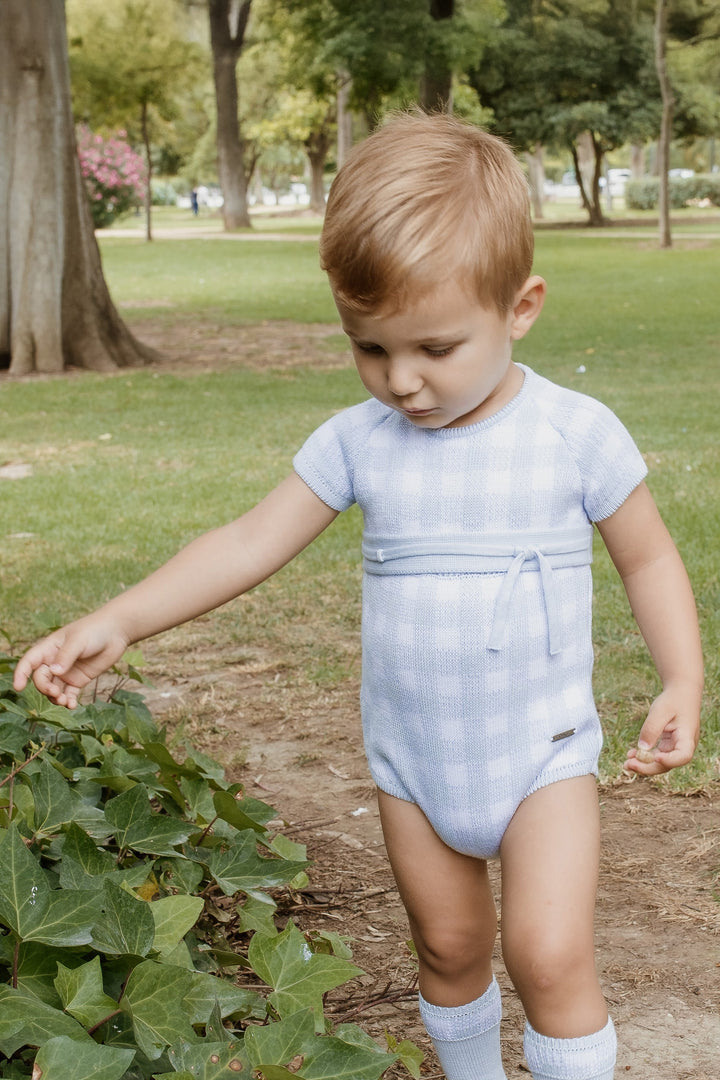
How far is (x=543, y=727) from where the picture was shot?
6.14 ft

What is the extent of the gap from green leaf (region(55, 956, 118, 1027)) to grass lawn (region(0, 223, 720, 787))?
4.00 ft

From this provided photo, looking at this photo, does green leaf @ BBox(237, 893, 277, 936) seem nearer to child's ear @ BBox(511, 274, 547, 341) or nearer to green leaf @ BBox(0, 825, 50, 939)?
green leaf @ BBox(0, 825, 50, 939)

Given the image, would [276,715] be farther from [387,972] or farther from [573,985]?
[573,985]

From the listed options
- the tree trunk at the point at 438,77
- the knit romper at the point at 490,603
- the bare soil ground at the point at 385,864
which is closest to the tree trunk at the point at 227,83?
the tree trunk at the point at 438,77

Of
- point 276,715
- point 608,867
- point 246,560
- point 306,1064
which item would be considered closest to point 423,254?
point 246,560

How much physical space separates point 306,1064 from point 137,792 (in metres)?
0.54

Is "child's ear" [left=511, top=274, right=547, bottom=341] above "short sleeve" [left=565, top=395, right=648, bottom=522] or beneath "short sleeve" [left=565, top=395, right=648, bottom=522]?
above

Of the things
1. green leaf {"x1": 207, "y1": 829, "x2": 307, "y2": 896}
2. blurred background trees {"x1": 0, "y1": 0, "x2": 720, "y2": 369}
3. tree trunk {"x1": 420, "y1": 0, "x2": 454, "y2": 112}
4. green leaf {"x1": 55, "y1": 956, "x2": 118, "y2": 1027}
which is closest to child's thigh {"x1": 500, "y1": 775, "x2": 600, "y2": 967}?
green leaf {"x1": 207, "y1": 829, "x2": 307, "y2": 896}

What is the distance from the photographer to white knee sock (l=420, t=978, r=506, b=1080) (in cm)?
201

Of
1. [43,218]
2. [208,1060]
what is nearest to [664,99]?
[43,218]

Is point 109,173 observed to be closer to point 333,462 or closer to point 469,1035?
point 333,462

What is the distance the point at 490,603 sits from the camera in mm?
1856

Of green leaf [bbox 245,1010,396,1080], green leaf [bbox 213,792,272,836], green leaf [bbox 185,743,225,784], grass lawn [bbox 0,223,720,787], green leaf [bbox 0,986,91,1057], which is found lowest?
grass lawn [bbox 0,223,720,787]

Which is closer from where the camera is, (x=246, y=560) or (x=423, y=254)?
(x=423, y=254)
